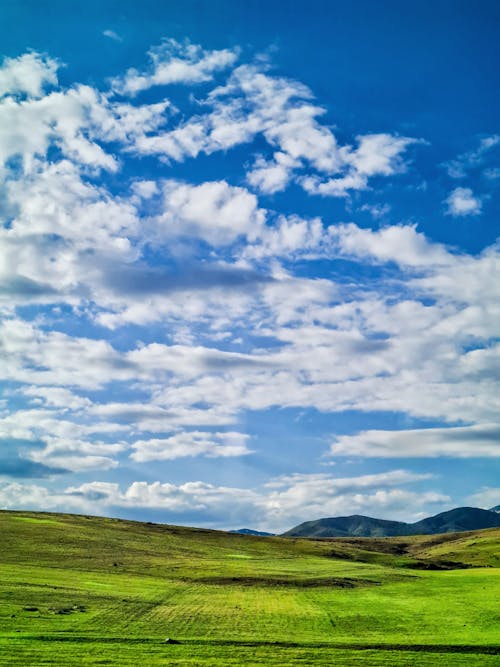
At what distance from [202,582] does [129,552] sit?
2869 centimetres

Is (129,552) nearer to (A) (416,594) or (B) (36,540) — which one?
(B) (36,540)

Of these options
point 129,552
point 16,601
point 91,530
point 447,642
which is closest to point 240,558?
point 129,552

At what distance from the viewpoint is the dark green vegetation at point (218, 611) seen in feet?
117

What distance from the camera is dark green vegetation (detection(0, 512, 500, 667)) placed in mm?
35656

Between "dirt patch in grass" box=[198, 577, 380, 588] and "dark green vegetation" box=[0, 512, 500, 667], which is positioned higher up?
"dark green vegetation" box=[0, 512, 500, 667]

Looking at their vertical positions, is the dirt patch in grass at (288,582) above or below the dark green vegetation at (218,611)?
below

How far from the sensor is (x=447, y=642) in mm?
41219

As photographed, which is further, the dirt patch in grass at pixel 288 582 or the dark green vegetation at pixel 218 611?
the dirt patch in grass at pixel 288 582

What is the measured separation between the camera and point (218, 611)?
51.5 meters

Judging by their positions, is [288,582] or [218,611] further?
[288,582]

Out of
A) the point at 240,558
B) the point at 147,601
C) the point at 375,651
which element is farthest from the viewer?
the point at 240,558

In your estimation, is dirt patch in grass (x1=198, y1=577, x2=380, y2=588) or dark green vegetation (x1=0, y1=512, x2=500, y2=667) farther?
dirt patch in grass (x1=198, y1=577, x2=380, y2=588)

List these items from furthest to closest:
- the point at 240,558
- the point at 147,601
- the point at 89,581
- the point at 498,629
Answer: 1. the point at 240,558
2. the point at 89,581
3. the point at 147,601
4. the point at 498,629

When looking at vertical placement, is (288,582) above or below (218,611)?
below
